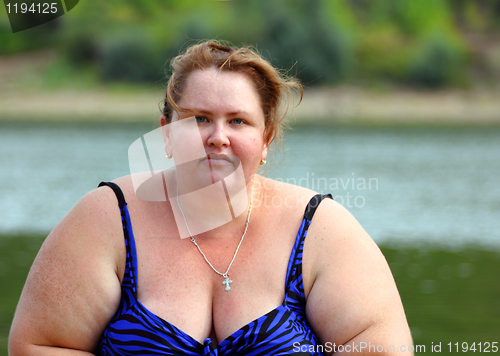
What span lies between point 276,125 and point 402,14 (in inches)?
1836

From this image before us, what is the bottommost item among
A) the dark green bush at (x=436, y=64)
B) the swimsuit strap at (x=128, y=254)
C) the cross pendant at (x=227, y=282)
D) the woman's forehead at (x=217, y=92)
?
the dark green bush at (x=436, y=64)

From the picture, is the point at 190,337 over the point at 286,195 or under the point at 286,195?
under

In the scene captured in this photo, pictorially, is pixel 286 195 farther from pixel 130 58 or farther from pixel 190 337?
pixel 130 58

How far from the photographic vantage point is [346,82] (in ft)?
115

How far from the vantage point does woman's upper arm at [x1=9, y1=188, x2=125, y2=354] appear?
1.92 meters

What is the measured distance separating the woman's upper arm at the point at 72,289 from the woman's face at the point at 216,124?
14.4 inches

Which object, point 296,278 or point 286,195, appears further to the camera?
point 286,195

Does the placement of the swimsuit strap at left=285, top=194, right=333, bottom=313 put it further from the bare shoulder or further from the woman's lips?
the woman's lips

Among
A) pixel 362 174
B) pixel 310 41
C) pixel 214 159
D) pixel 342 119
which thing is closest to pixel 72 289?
pixel 214 159

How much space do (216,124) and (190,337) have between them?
0.68m

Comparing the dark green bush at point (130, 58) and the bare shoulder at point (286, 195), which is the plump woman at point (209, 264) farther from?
the dark green bush at point (130, 58)

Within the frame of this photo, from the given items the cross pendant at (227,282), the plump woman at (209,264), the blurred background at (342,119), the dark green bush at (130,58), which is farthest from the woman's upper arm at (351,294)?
the dark green bush at (130,58)

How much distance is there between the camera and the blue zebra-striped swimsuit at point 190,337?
6.28 ft

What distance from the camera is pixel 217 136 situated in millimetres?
1989
